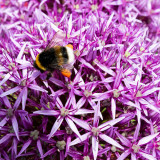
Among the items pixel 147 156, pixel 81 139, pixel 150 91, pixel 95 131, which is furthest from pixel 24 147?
pixel 150 91

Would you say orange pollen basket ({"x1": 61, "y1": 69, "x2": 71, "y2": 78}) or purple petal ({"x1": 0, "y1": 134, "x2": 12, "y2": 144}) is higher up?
orange pollen basket ({"x1": 61, "y1": 69, "x2": 71, "y2": 78})

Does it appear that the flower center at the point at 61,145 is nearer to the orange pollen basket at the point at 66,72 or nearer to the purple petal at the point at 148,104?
the orange pollen basket at the point at 66,72

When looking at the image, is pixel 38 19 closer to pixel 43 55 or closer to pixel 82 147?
pixel 43 55

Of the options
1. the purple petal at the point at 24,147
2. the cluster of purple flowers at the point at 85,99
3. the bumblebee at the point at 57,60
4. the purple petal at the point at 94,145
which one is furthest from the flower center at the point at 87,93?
the purple petal at the point at 24,147

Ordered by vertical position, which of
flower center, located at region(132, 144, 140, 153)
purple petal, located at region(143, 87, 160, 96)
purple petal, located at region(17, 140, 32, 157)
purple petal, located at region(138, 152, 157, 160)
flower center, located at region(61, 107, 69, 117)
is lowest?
purple petal, located at region(138, 152, 157, 160)

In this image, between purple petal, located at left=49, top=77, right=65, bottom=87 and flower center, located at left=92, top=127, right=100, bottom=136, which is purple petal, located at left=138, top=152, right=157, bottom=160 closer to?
flower center, located at left=92, top=127, right=100, bottom=136

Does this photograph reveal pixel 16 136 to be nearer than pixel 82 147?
Yes

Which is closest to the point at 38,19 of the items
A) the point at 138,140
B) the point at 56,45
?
the point at 56,45

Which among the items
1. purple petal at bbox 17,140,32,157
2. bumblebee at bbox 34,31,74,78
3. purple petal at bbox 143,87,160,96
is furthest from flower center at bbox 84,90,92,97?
purple petal at bbox 17,140,32,157
